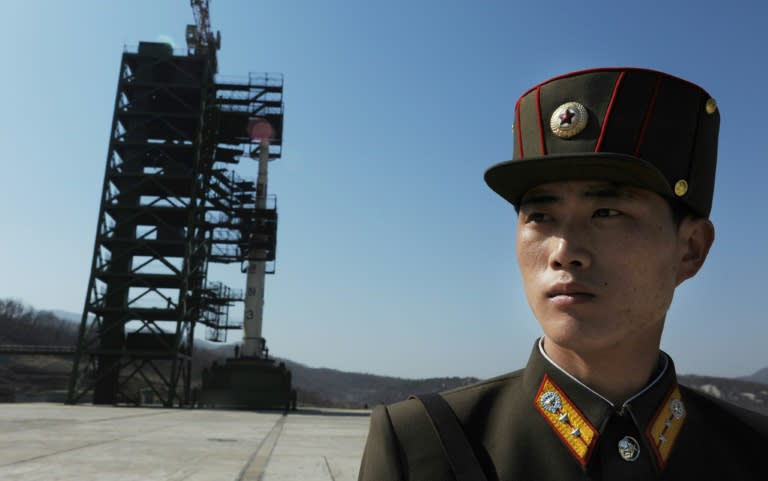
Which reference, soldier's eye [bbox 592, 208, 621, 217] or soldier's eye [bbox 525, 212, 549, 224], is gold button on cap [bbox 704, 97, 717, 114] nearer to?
soldier's eye [bbox 592, 208, 621, 217]

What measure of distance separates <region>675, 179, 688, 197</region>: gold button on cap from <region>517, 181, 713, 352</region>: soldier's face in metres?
0.06

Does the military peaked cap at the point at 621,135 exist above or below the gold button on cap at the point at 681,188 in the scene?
above

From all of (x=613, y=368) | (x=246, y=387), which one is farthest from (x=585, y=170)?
(x=246, y=387)

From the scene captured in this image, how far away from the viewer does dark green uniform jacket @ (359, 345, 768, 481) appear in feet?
5.98

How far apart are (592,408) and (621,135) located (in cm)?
90

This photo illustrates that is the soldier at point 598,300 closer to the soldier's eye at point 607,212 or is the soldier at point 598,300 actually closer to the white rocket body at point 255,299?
the soldier's eye at point 607,212

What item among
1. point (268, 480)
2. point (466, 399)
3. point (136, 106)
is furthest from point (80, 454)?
point (136, 106)

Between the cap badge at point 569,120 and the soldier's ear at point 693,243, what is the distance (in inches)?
18.8

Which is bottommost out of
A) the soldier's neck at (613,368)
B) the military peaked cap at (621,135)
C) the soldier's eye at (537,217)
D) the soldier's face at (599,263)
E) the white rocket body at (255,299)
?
the soldier's neck at (613,368)

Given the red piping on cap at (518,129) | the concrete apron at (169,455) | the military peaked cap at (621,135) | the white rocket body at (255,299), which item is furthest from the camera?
the white rocket body at (255,299)

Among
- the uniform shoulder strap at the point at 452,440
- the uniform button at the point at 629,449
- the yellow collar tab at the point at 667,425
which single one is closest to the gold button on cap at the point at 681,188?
the yellow collar tab at the point at 667,425

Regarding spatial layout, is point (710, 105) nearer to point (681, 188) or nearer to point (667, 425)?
point (681, 188)

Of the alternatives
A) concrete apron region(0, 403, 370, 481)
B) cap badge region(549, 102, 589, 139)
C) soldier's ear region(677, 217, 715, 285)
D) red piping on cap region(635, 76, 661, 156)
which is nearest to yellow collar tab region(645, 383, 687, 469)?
soldier's ear region(677, 217, 715, 285)

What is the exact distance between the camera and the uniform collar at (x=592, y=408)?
1862 mm
